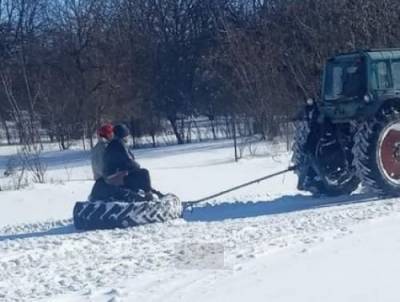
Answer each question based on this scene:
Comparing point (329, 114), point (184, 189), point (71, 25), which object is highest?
point (71, 25)

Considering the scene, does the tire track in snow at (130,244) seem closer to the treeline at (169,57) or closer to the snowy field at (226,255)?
the snowy field at (226,255)

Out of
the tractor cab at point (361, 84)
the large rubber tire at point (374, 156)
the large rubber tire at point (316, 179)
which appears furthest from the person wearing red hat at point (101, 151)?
the large rubber tire at point (374, 156)

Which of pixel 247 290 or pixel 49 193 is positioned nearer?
pixel 247 290

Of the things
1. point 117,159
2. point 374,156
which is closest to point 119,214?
point 117,159

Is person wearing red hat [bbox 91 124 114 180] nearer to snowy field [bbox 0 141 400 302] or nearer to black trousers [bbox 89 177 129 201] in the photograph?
black trousers [bbox 89 177 129 201]

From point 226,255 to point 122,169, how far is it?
388 cm

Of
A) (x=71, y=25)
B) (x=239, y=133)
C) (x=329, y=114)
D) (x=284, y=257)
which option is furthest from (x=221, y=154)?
(x=71, y=25)

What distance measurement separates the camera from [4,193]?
1981cm

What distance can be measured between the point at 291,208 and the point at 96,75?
3402 cm

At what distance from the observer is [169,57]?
165ft

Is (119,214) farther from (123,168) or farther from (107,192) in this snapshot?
(123,168)

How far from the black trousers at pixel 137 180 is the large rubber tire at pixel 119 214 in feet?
1.62

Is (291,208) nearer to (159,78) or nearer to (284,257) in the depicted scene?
(284,257)

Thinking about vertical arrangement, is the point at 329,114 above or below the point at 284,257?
above
